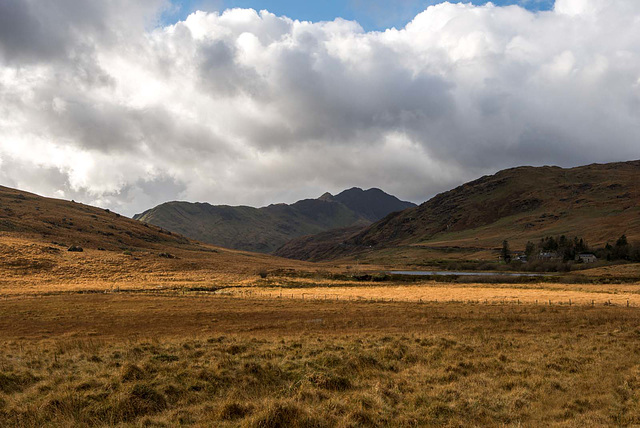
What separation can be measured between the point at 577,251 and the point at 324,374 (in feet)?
529

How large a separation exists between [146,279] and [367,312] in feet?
183

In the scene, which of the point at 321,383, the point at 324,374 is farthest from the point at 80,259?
the point at 321,383

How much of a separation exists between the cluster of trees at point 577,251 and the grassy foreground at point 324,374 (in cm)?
12336

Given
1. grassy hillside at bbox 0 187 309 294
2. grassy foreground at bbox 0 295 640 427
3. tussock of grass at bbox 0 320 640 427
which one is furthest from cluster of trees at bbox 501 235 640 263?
tussock of grass at bbox 0 320 640 427

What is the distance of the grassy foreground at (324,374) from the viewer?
35.3 feet

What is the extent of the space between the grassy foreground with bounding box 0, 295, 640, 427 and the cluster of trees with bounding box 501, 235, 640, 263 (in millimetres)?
123361

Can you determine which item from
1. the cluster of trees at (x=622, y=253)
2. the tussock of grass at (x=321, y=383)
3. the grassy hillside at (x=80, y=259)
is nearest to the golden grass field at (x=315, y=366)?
the tussock of grass at (x=321, y=383)

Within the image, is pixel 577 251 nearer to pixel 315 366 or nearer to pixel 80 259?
pixel 315 366

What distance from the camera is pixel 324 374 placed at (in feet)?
47.4

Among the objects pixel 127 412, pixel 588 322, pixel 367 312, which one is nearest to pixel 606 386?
pixel 127 412

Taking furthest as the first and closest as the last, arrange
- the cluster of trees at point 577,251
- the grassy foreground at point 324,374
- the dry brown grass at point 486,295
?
the cluster of trees at point 577,251 < the dry brown grass at point 486,295 < the grassy foreground at point 324,374

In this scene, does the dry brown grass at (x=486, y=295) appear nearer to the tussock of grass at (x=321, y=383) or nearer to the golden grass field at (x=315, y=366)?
the golden grass field at (x=315, y=366)

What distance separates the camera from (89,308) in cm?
3928

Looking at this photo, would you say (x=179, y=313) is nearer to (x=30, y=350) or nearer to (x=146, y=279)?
(x=30, y=350)
